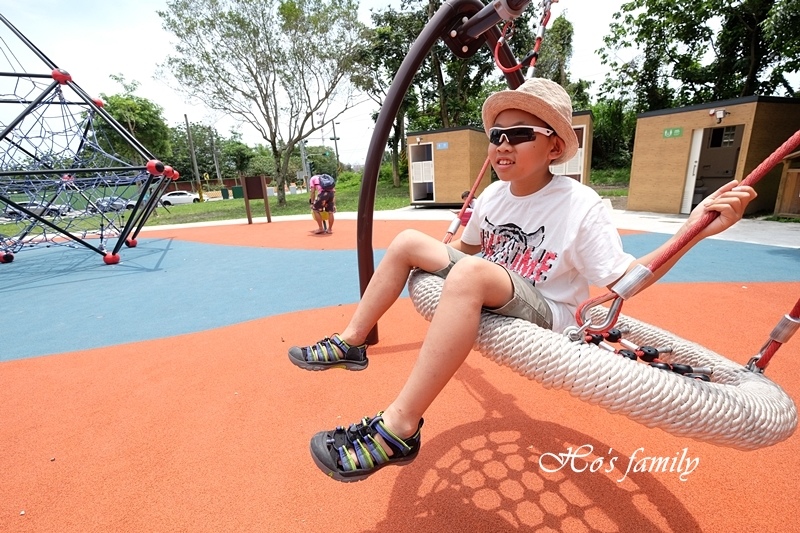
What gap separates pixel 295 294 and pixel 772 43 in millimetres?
16835

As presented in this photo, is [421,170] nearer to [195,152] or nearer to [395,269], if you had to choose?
[395,269]

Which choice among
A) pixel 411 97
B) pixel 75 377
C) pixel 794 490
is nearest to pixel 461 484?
pixel 794 490

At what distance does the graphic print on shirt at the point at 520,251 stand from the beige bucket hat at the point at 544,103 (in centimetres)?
35

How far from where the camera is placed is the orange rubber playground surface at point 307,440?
4.56ft

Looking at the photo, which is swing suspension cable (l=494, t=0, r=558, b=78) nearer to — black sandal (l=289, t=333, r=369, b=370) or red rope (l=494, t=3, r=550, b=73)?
red rope (l=494, t=3, r=550, b=73)

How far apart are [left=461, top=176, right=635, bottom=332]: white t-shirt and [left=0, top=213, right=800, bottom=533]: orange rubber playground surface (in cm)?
69

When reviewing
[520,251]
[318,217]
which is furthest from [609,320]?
[318,217]

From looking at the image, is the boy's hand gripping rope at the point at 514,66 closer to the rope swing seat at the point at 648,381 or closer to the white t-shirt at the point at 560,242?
the white t-shirt at the point at 560,242

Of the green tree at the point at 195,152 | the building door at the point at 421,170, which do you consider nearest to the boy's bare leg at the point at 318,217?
the building door at the point at 421,170

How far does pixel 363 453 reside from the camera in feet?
3.61

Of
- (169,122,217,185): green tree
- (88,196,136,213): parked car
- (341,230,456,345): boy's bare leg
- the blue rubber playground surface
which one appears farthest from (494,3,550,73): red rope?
(169,122,217,185): green tree

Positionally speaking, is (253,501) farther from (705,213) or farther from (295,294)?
(295,294)

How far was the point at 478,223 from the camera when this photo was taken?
1717 mm

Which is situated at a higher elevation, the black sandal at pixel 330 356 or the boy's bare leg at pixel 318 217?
the black sandal at pixel 330 356
